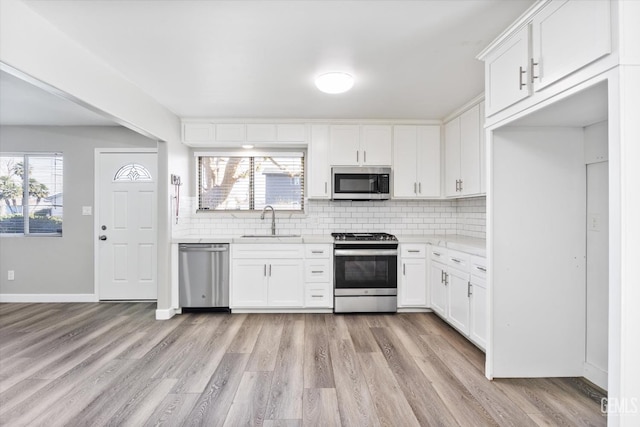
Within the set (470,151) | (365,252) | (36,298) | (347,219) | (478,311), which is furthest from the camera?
(347,219)

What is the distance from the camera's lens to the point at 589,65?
58.6 inches

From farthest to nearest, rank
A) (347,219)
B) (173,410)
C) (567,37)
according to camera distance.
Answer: (347,219) < (173,410) < (567,37)

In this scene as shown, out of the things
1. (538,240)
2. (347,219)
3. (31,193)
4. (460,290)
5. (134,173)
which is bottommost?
(460,290)

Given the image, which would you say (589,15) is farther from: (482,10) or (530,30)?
(482,10)

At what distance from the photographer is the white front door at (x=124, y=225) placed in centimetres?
439

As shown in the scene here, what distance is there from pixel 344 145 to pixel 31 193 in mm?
4286

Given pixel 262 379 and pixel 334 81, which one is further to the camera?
pixel 334 81

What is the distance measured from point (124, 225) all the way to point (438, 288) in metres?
4.10

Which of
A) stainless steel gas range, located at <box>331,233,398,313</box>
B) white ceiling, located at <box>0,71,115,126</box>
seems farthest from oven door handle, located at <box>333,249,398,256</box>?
white ceiling, located at <box>0,71,115,126</box>

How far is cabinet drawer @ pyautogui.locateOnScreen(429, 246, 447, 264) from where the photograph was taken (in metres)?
3.51

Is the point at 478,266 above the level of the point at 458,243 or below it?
below

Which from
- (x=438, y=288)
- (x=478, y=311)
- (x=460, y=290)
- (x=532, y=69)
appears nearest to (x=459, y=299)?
(x=460, y=290)

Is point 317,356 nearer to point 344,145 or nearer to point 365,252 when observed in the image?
point 365,252

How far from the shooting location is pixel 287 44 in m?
2.29
